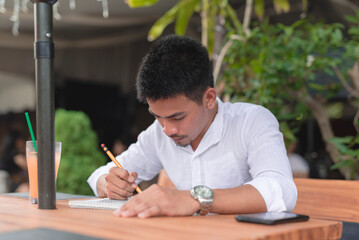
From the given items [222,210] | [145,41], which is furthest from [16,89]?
[222,210]

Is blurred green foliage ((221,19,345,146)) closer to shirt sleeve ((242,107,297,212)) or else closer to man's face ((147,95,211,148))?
shirt sleeve ((242,107,297,212))

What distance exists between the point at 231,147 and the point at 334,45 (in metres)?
1.15

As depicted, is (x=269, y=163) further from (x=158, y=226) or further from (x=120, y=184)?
(x=158, y=226)

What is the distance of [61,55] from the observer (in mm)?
7930

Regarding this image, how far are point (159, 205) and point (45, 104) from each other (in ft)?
1.26

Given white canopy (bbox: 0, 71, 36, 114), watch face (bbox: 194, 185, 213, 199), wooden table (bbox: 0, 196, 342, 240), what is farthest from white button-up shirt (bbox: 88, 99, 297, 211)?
white canopy (bbox: 0, 71, 36, 114)

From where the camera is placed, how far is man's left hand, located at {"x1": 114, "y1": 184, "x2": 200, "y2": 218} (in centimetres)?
110

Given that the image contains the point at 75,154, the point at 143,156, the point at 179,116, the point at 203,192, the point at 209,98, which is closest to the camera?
the point at 203,192

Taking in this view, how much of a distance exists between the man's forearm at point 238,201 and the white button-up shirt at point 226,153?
0.45 feet

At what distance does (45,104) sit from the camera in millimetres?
1240

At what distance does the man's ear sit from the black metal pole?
605mm

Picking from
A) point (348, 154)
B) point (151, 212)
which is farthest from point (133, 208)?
point (348, 154)

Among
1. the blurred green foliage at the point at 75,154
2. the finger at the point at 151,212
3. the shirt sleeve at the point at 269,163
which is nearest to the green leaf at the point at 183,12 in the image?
the shirt sleeve at the point at 269,163

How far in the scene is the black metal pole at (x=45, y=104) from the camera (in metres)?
1.24
